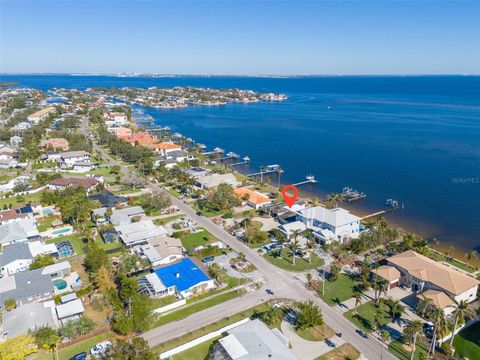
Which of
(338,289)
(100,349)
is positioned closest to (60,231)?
(100,349)

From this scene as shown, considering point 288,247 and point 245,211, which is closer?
point 288,247

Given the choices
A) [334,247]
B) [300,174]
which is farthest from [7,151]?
[334,247]

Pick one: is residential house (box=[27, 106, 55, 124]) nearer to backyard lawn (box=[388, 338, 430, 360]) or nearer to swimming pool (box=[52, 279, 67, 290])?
swimming pool (box=[52, 279, 67, 290])

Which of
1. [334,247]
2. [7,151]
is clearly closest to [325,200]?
[334,247]

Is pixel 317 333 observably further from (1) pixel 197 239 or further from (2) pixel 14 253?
(2) pixel 14 253

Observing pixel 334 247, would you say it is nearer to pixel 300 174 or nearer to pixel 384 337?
pixel 384 337

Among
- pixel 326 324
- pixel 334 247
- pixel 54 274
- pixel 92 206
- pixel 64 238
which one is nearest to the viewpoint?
pixel 326 324

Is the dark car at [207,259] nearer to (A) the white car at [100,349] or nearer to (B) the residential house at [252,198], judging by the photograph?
(A) the white car at [100,349]

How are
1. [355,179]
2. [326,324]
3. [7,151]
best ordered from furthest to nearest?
[7,151], [355,179], [326,324]

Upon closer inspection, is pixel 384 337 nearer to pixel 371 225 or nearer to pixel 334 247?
pixel 334 247
